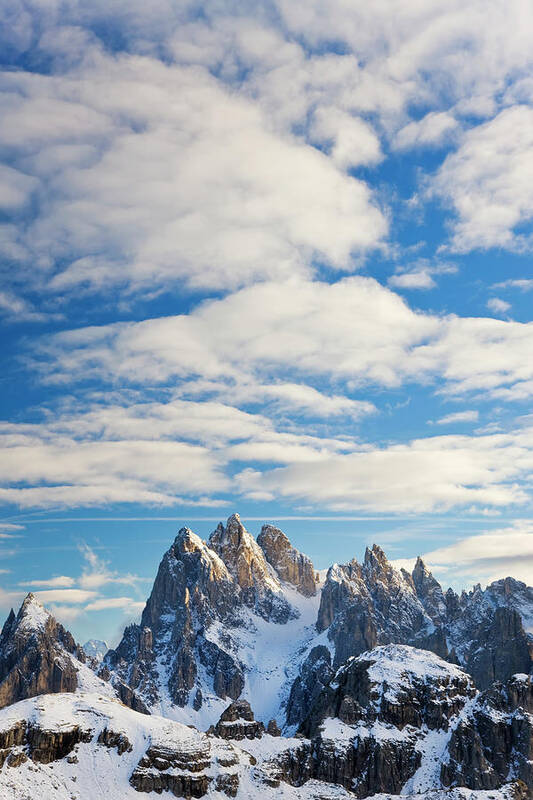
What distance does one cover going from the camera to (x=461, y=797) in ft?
656

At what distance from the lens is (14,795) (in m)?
196

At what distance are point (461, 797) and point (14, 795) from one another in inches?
4442
